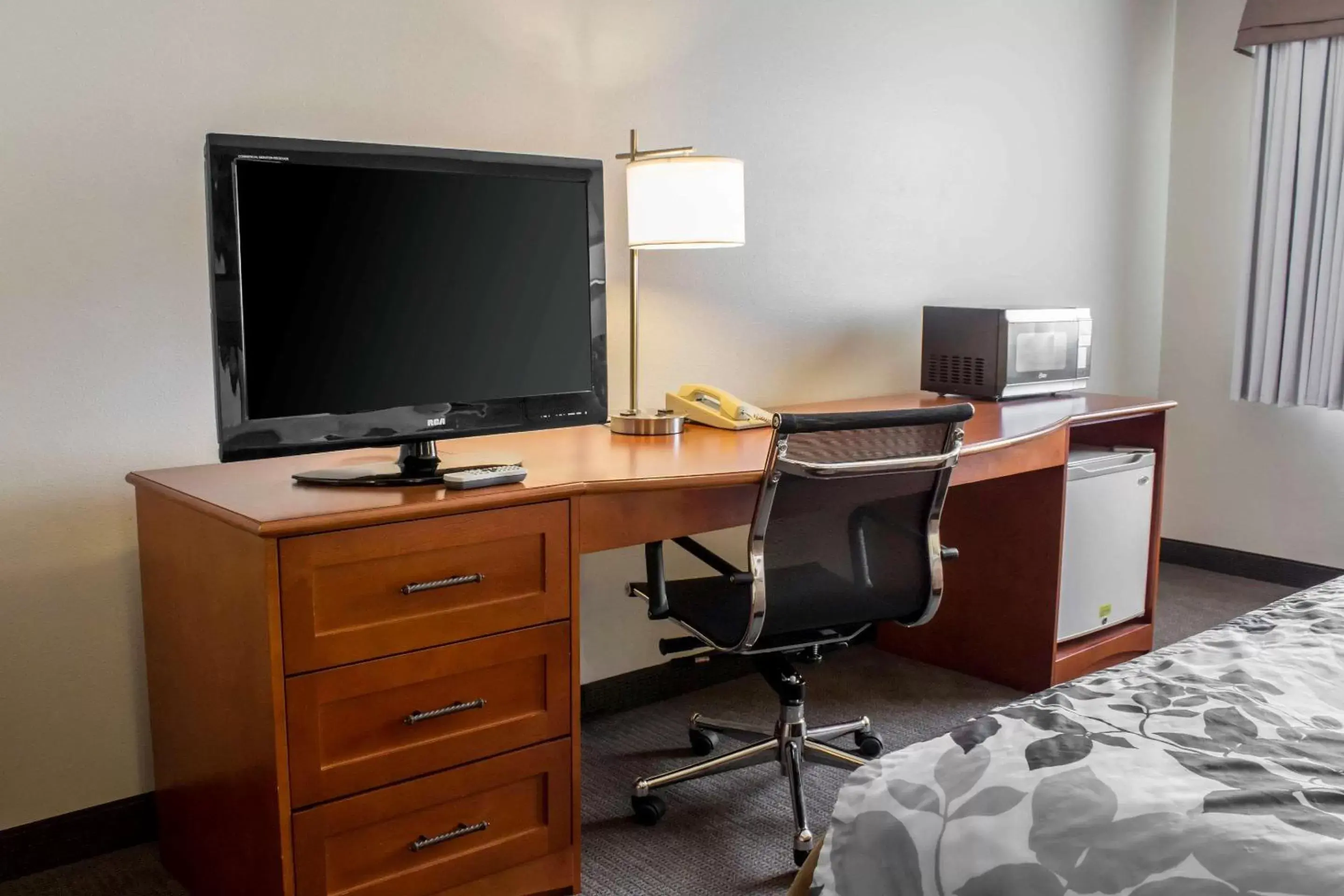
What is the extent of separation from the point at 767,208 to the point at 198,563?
6.10 feet

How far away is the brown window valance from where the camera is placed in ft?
12.2

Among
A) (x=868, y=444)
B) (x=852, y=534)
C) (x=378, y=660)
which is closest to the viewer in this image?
(x=378, y=660)

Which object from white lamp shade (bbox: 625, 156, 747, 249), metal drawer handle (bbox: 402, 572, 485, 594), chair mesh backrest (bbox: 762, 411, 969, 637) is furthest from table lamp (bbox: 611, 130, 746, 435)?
metal drawer handle (bbox: 402, 572, 485, 594)

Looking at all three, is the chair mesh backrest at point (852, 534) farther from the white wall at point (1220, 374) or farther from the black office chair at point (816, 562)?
the white wall at point (1220, 374)

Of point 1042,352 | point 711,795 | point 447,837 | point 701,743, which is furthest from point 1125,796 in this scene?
point 1042,352

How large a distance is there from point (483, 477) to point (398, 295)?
0.34 meters

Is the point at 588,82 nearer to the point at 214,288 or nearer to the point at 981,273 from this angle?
the point at 214,288

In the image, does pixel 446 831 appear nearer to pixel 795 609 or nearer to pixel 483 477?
pixel 483 477

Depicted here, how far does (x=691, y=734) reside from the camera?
267cm

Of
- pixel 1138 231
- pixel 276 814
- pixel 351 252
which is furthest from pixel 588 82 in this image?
pixel 1138 231

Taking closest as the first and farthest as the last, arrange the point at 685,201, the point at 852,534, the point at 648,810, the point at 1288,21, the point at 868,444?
the point at 868,444, the point at 852,534, the point at 648,810, the point at 685,201, the point at 1288,21

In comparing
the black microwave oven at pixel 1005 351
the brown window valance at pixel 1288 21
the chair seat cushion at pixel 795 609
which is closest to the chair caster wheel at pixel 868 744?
the chair seat cushion at pixel 795 609

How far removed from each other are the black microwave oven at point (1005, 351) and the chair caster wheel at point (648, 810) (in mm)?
1541

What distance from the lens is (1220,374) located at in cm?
434
